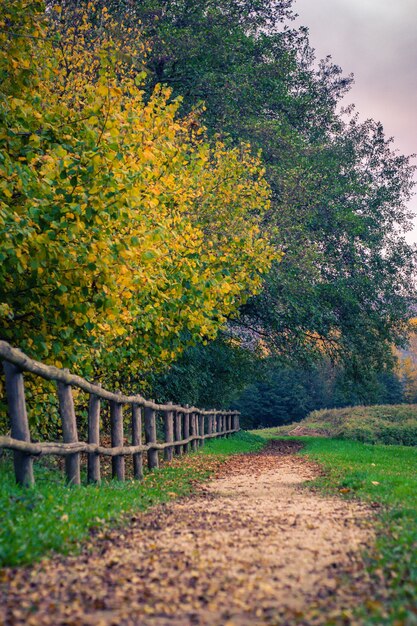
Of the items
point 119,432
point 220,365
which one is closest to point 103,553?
point 119,432

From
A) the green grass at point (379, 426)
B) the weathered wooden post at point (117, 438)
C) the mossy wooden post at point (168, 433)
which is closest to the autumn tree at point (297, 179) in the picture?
the green grass at point (379, 426)

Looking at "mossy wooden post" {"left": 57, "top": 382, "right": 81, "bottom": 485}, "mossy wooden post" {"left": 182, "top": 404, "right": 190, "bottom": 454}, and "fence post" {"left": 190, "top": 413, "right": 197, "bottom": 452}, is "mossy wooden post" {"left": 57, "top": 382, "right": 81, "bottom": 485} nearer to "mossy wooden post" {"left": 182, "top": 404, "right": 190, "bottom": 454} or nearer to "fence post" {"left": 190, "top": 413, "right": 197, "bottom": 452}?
"mossy wooden post" {"left": 182, "top": 404, "right": 190, "bottom": 454}

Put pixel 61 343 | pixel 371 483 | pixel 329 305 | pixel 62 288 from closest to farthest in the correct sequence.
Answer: pixel 62 288, pixel 61 343, pixel 371 483, pixel 329 305

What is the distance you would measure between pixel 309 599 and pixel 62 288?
5.61 m

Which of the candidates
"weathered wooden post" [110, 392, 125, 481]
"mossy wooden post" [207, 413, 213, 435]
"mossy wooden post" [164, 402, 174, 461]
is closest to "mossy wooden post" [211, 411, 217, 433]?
"mossy wooden post" [207, 413, 213, 435]

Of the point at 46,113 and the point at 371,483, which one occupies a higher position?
the point at 46,113

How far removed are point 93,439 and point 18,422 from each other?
2.58m

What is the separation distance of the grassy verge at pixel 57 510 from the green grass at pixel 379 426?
2326cm

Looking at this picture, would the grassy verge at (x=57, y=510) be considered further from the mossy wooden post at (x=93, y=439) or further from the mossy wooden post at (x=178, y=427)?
the mossy wooden post at (x=178, y=427)

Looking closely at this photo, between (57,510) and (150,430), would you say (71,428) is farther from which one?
(150,430)

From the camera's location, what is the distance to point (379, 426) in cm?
3503

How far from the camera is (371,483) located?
435 inches

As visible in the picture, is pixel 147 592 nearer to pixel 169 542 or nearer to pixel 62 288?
pixel 169 542

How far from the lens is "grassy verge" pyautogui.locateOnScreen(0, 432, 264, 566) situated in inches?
222
